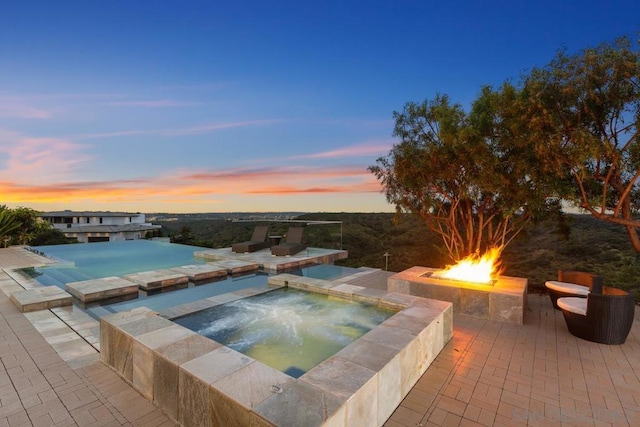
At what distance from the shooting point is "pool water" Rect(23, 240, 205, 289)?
7149 millimetres

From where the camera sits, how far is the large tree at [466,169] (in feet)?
19.1

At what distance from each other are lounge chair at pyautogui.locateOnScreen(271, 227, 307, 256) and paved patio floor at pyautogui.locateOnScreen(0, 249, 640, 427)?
5725 mm

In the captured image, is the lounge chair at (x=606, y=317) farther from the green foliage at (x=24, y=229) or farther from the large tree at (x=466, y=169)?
the green foliage at (x=24, y=229)

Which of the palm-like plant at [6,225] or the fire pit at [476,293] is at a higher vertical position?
the palm-like plant at [6,225]

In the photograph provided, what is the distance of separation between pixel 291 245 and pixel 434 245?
4561mm

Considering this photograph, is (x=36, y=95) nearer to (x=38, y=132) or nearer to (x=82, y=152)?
(x=38, y=132)

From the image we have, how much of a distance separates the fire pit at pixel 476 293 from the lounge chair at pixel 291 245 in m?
4.01

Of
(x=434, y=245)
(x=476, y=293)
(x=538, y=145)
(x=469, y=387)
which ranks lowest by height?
(x=469, y=387)

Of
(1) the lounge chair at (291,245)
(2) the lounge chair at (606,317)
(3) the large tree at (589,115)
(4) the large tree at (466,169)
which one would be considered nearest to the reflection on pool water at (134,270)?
(1) the lounge chair at (291,245)

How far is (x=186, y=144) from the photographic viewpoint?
12.4 m

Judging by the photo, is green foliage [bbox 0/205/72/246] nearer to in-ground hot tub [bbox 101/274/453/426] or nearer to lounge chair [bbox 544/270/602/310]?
in-ground hot tub [bbox 101/274/453/426]

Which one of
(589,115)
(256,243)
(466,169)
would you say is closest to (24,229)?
(256,243)

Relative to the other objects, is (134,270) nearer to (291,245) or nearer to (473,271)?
(291,245)

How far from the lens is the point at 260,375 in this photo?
2332mm
